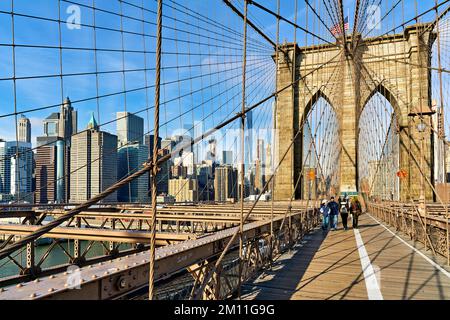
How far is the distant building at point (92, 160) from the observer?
35.9ft

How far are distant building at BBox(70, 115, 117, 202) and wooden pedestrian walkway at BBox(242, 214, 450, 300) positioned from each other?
596cm

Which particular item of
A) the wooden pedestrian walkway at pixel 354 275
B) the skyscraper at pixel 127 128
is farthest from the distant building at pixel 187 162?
the wooden pedestrian walkway at pixel 354 275

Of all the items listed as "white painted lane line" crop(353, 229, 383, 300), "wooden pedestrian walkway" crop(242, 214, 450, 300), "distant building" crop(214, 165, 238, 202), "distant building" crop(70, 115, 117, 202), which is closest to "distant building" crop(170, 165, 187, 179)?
"distant building" crop(214, 165, 238, 202)

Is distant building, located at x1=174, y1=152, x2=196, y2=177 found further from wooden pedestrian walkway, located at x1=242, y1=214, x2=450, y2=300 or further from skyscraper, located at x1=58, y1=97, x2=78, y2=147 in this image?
wooden pedestrian walkway, located at x1=242, y1=214, x2=450, y2=300

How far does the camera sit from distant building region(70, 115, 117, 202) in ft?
35.9

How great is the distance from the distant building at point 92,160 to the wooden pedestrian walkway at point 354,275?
235 inches

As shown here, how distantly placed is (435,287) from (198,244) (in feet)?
10.9

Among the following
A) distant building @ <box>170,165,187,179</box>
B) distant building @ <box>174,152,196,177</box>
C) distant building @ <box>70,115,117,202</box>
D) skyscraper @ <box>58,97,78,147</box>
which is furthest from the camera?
distant building @ <box>170,165,187,179</box>

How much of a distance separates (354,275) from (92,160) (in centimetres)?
856

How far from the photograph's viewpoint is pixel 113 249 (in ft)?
26.5

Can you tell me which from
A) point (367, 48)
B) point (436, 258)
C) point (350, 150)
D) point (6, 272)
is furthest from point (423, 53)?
point (6, 272)

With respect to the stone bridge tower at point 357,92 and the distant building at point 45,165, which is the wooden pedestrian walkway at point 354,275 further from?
the stone bridge tower at point 357,92
